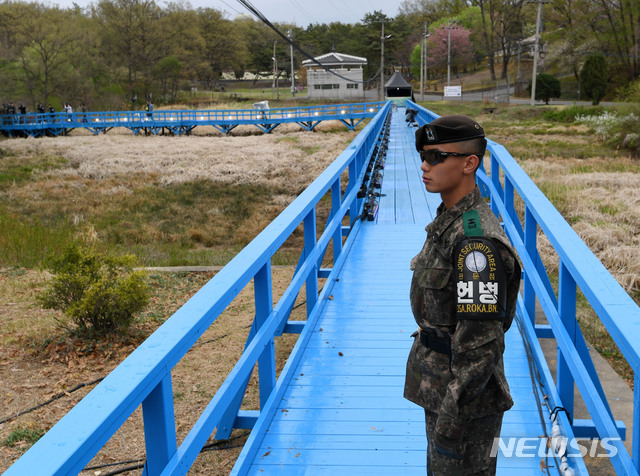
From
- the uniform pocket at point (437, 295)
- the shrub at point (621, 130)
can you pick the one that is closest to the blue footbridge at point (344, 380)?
the uniform pocket at point (437, 295)

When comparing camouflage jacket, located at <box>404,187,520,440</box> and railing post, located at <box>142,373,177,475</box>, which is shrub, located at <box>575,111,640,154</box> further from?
railing post, located at <box>142,373,177,475</box>

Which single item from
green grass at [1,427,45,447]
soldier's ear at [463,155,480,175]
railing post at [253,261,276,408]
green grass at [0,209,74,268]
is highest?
soldier's ear at [463,155,480,175]

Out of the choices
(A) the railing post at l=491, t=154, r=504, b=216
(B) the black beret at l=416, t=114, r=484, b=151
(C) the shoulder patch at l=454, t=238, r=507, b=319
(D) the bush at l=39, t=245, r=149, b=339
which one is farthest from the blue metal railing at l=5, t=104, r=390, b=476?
(D) the bush at l=39, t=245, r=149, b=339

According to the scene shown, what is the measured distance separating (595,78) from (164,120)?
2913 centimetres

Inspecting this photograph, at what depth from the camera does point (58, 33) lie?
2493 inches

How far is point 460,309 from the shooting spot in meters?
2.02

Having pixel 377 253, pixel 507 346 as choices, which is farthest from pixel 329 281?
pixel 507 346

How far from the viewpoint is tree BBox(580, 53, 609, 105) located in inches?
1822

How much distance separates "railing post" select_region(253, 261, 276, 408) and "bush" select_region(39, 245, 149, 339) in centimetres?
462

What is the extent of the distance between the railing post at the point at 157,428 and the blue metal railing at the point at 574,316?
1317 mm

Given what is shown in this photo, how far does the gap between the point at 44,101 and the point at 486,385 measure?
6359 centimetres

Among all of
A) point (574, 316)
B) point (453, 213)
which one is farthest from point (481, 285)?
point (574, 316)

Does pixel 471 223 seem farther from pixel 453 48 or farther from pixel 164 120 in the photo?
pixel 453 48

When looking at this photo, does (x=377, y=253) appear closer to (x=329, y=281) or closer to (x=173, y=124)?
(x=329, y=281)
